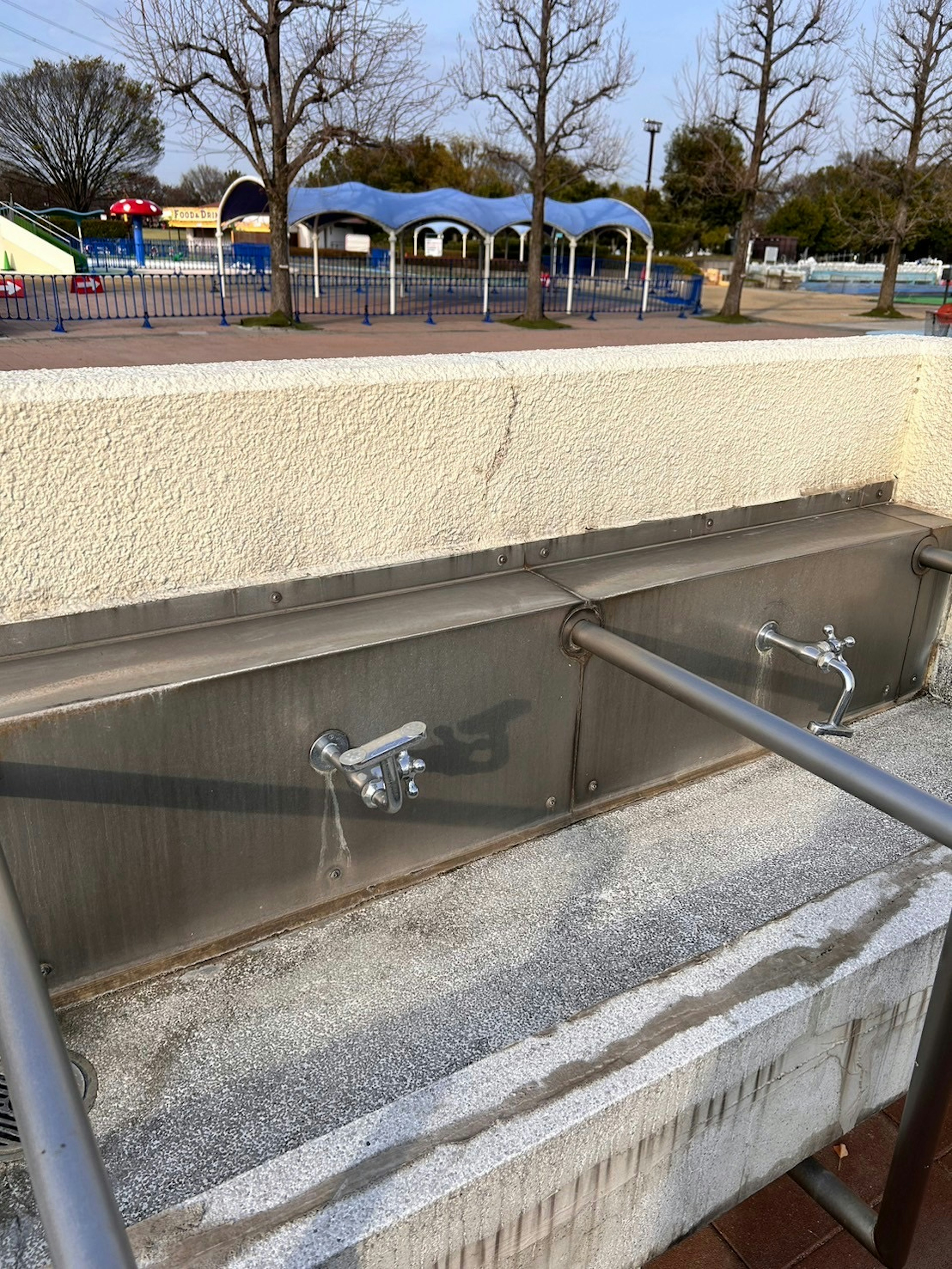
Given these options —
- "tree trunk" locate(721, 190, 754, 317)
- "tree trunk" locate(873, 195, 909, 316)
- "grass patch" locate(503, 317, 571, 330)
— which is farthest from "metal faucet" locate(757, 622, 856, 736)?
"tree trunk" locate(873, 195, 909, 316)

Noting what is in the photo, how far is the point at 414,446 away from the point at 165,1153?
154cm

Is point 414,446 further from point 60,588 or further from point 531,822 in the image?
point 531,822

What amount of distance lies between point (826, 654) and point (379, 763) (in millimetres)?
1433

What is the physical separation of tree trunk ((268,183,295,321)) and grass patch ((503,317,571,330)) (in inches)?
201

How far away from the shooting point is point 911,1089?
1787 millimetres

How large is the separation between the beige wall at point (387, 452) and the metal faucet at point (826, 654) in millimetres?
437

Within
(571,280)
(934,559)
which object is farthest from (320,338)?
(934,559)

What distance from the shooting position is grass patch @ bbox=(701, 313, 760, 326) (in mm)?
25031

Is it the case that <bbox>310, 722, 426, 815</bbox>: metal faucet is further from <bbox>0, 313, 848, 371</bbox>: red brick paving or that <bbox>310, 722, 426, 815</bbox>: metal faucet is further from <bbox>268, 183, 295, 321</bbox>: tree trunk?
<bbox>268, 183, 295, 321</bbox>: tree trunk

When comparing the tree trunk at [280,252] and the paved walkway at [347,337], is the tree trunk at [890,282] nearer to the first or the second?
→ the paved walkway at [347,337]

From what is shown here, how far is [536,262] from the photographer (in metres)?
22.2

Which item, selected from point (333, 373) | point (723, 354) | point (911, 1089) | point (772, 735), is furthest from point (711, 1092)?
point (723, 354)

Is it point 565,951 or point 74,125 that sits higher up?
point 74,125

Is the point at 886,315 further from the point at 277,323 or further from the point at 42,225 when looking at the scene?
the point at 42,225
